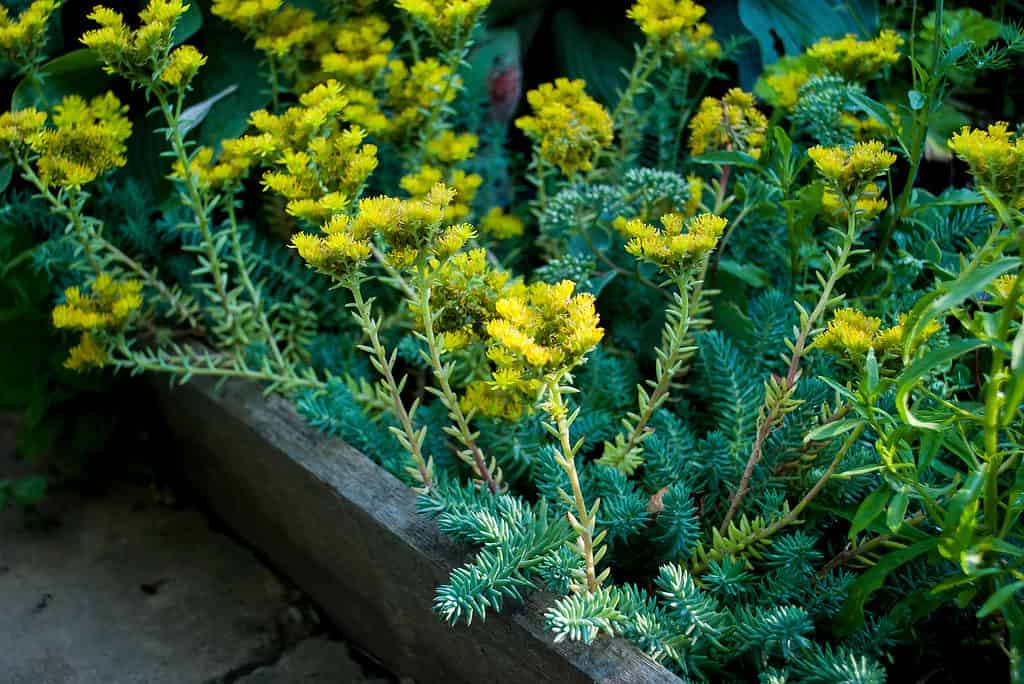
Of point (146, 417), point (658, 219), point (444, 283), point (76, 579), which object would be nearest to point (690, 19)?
point (658, 219)

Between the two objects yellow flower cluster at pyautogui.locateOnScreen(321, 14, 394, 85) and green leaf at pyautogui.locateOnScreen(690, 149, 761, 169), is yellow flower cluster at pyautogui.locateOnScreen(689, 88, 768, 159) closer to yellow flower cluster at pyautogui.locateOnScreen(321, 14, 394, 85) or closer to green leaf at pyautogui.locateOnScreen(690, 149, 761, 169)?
green leaf at pyautogui.locateOnScreen(690, 149, 761, 169)

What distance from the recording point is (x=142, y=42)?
1146mm

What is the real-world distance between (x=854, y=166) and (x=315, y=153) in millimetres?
632

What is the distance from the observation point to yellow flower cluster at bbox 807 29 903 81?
133 centimetres

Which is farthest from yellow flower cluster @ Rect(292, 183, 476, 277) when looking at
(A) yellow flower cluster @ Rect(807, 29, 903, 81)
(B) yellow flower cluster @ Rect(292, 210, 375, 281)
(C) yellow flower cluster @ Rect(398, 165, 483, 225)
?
(A) yellow flower cluster @ Rect(807, 29, 903, 81)

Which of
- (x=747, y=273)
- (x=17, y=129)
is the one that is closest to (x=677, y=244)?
(x=747, y=273)

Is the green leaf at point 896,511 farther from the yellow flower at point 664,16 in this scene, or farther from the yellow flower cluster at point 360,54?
the yellow flower cluster at point 360,54

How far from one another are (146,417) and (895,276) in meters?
1.41

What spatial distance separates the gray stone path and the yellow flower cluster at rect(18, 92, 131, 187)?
0.77 meters

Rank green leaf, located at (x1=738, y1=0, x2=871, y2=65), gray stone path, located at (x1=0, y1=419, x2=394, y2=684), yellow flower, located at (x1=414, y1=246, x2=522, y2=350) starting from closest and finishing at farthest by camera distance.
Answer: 1. yellow flower, located at (x1=414, y1=246, x2=522, y2=350)
2. gray stone path, located at (x1=0, y1=419, x2=394, y2=684)
3. green leaf, located at (x1=738, y1=0, x2=871, y2=65)

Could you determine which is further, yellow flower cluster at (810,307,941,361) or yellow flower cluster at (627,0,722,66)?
yellow flower cluster at (627,0,722,66)

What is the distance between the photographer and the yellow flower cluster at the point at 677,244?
0.95 metres

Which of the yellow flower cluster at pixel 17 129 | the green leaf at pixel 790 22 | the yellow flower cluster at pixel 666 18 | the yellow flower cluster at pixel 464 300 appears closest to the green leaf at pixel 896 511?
the yellow flower cluster at pixel 464 300

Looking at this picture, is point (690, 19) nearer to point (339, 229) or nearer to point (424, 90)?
point (424, 90)
